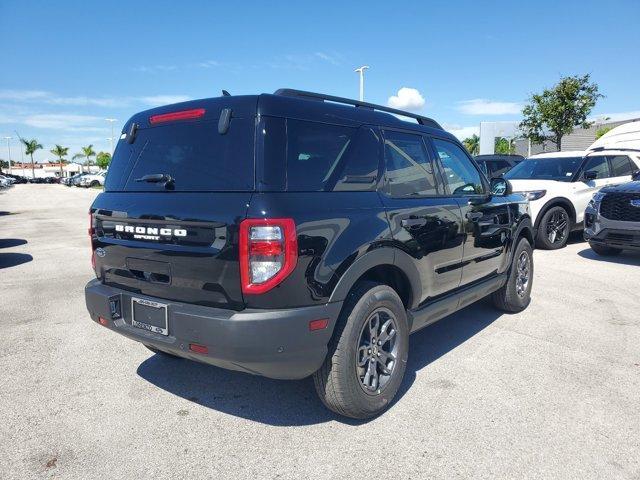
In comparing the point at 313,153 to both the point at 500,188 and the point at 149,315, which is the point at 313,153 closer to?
the point at 149,315

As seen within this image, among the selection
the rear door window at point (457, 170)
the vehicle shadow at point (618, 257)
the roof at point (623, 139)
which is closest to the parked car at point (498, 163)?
the roof at point (623, 139)

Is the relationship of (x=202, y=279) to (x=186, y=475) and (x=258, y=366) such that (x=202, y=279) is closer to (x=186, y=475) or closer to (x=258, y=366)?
(x=258, y=366)

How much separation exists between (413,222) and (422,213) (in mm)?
148

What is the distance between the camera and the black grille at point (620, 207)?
23.2 feet

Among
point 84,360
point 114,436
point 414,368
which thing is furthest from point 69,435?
point 414,368

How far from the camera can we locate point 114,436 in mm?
2664

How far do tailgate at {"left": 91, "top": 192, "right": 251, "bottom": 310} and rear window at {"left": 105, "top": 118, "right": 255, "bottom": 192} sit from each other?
0.08 meters

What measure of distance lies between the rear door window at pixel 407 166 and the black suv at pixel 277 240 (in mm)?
14

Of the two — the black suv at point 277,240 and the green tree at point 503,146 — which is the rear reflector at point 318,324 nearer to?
the black suv at point 277,240

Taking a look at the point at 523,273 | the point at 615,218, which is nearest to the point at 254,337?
the point at 523,273

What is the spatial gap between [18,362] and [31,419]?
1.08m

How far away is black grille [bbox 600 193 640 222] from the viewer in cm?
708

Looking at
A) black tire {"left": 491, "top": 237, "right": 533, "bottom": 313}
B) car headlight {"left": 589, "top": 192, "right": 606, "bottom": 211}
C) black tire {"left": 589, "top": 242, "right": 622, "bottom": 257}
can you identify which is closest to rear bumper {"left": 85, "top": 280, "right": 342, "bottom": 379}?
black tire {"left": 491, "top": 237, "right": 533, "bottom": 313}

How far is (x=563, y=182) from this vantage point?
8789 millimetres
